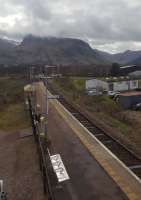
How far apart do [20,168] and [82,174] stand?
662 cm

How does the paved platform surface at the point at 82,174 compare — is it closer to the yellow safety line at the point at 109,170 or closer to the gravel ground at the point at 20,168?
the yellow safety line at the point at 109,170

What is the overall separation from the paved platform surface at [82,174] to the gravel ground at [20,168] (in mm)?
1812

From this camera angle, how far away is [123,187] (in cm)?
1877

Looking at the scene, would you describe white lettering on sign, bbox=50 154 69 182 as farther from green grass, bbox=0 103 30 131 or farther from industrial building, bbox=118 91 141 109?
industrial building, bbox=118 91 141 109

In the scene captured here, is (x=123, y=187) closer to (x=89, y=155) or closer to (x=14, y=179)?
(x=89, y=155)

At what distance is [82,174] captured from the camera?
21.4m

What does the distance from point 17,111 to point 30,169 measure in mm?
30779

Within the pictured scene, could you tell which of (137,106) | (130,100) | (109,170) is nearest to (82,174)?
(109,170)

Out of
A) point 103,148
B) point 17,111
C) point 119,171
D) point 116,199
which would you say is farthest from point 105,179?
point 17,111

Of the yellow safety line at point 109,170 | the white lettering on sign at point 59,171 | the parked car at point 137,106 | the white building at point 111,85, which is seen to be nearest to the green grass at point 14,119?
the yellow safety line at point 109,170

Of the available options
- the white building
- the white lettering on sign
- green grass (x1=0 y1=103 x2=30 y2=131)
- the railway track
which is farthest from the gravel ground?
the white building

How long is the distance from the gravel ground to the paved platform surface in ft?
5.94

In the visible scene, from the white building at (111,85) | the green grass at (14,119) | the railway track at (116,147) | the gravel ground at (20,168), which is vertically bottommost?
the gravel ground at (20,168)

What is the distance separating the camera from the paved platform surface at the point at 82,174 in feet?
59.7
